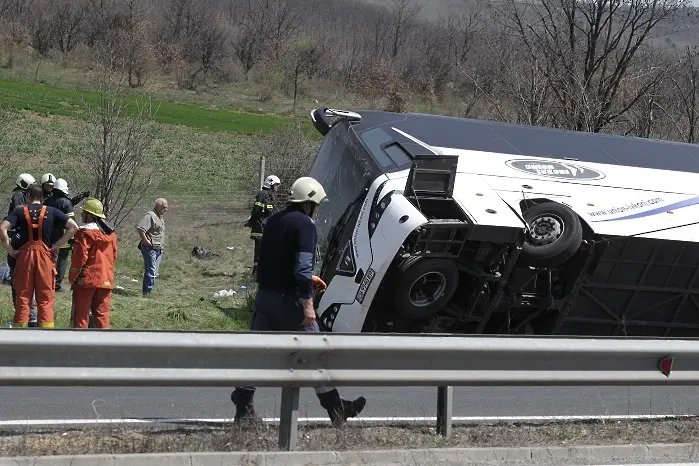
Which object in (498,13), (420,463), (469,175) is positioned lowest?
(420,463)

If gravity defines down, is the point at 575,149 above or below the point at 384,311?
above

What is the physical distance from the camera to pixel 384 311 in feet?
35.0

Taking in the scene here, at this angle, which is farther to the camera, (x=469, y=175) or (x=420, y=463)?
(x=469, y=175)

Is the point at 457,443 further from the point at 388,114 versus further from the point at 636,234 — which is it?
the point at 388,114

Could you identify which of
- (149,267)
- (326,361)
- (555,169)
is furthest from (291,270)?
(149,267)

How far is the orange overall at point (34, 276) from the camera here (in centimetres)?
995

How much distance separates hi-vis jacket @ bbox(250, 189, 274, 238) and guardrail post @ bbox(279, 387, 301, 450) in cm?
1100

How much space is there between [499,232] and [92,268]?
4.13 meters

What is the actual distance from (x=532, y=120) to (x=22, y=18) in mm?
73686

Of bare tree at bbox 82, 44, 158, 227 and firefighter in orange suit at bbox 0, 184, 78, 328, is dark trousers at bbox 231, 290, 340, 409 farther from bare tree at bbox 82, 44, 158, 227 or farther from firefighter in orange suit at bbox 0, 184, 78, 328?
bare tree at bbox 82, 44, 158, 227

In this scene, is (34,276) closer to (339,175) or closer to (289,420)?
(339,175)

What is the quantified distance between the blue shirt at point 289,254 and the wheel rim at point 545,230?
14.8ft


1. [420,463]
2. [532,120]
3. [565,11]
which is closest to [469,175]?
[420,463]

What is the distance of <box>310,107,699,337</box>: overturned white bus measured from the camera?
1023 cm
